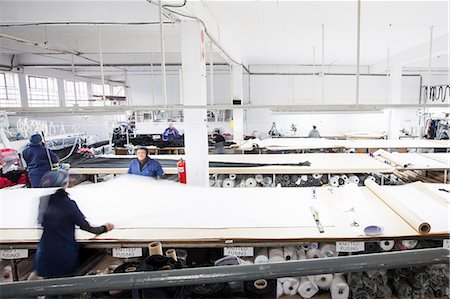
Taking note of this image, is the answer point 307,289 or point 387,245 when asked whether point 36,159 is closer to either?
point 307,289

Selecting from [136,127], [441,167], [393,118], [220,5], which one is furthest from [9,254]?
[393,118]

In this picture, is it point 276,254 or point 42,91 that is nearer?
point 276,254

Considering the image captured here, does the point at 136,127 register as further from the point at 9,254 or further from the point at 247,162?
the point at 9,254

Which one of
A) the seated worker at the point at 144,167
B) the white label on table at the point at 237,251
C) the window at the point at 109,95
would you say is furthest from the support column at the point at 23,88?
the white label on table at the point at 237,251

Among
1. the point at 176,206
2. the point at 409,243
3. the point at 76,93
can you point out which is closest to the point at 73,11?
the point at 176,206

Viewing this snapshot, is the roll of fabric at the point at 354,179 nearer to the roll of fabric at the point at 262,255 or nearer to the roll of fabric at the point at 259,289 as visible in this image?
the roll of fabric at the point at 262,255

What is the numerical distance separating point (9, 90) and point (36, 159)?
17.1ft

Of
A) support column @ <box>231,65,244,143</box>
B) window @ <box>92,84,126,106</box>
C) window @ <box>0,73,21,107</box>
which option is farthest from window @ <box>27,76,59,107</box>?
support column @ <box>231,65,244,143</box>

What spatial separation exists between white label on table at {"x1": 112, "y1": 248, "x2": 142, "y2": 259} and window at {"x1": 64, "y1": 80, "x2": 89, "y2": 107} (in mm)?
8636

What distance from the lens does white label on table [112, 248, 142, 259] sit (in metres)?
2.22

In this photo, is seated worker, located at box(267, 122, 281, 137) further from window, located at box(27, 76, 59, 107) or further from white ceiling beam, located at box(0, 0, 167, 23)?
window, located at box(27, 76, 59, 107)

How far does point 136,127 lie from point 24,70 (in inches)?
139

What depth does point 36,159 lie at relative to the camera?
14.5ft

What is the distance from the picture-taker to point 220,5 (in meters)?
4.04
